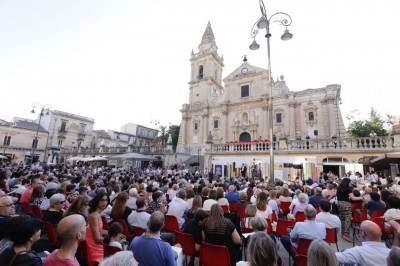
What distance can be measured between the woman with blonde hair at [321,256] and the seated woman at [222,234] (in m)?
1.62

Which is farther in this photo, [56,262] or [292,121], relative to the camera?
[292,121]

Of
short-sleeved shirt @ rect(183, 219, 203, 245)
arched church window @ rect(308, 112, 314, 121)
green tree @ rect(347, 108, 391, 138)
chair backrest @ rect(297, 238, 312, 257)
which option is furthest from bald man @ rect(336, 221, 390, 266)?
green tree @ rect(347, 108, 391, 138)

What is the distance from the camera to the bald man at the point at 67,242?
7.07 ft

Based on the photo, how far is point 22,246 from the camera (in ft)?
7.44

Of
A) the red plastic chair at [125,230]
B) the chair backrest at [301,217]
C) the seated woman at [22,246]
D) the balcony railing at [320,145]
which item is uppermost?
the balcony railing at [320,145]

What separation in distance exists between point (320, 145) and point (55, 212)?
16.6 m

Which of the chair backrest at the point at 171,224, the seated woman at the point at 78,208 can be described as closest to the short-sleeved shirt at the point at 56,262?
the seated woman at the point at 78,208

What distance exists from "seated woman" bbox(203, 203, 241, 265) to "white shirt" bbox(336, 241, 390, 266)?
1.50 meters

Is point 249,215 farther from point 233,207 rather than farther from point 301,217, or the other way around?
point 233,207

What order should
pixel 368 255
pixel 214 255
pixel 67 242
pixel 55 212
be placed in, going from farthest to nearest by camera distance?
pixel 55 212, pixel 214 255, pixel 368 255, pixel 67 242

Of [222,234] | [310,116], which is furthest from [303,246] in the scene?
[310,116]

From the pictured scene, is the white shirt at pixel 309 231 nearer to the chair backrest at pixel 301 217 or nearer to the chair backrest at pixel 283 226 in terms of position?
the chair backrest at pixel 283 226

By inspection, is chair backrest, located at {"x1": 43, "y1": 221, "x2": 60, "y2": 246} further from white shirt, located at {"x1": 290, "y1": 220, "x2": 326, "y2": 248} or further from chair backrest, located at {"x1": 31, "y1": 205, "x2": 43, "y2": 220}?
white shirt, located at {"x1": 290, "y1": 220, "x2": 326, "y2": 248}

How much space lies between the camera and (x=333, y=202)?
306 inches
